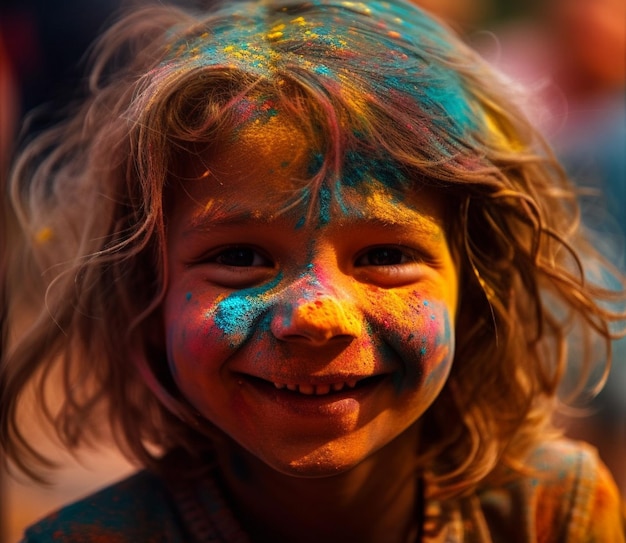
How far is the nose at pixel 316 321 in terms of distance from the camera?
3.20 ft

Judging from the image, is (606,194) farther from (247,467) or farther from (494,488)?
(247,467)

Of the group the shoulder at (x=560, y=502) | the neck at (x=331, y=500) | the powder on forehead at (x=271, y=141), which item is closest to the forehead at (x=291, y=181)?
the powder on forehead at (x=271, y=141)

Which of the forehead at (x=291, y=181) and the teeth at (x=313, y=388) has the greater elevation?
the forehead at (x=291, y=181)

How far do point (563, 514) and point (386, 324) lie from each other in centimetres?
51

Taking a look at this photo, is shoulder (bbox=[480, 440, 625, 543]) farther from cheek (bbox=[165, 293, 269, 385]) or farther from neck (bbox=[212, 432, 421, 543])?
cheek (bbox=[165, 293, 269, 385])

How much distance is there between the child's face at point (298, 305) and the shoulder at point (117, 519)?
26 centimetres

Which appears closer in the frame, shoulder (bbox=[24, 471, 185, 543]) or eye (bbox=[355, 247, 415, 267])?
eye (bbox=[355, 247, 415, 267])

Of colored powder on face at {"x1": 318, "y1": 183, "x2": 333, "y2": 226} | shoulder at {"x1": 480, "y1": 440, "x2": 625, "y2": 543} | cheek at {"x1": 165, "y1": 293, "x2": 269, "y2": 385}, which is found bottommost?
shoulder at {"x1": 480, "y1": 440, "x2": 625, "y2": 543}

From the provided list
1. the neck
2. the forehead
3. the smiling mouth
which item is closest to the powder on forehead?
the forehead

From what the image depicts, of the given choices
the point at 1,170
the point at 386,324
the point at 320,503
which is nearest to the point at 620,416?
the point at 320,503

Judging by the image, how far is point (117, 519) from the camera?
4.12 ft

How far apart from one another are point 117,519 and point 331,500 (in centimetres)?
33

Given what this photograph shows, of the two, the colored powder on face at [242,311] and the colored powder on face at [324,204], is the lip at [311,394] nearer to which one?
the colored powder on face at [242,311]

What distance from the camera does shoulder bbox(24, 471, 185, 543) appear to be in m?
1.24
